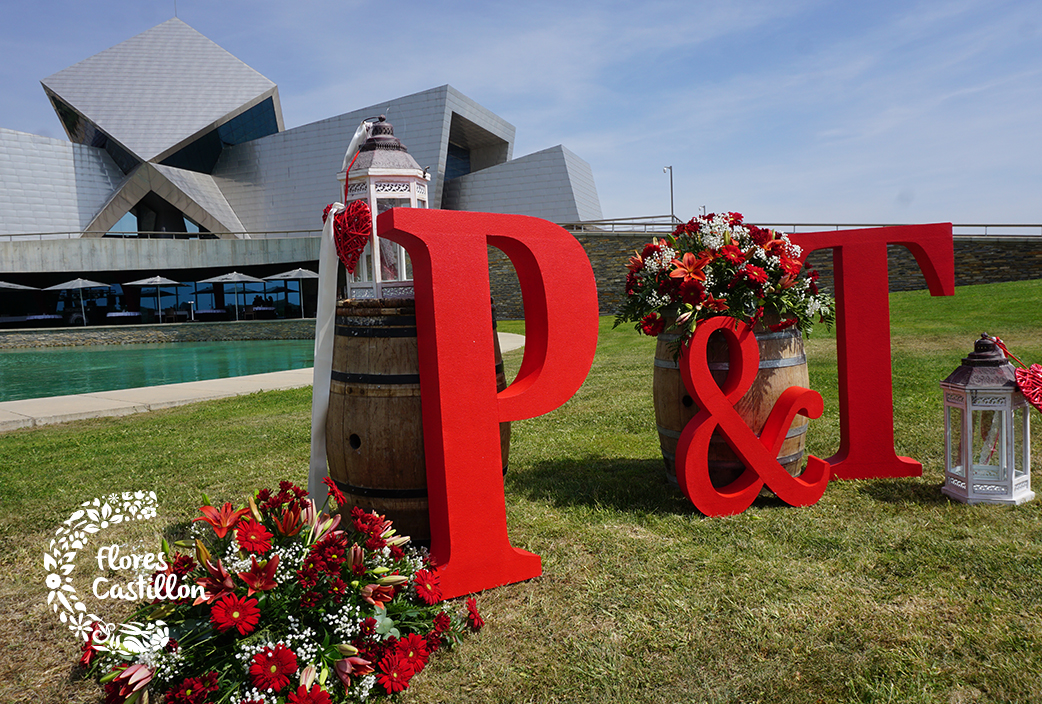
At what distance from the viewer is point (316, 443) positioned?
3697 mm

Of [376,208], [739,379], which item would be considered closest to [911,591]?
[739,379]

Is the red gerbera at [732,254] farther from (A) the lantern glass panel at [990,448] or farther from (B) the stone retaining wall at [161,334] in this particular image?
(B) the stone retaining wall at [161,334]

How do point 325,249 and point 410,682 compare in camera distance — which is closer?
point 410,682

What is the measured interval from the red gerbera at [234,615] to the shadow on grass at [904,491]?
367 centimetres

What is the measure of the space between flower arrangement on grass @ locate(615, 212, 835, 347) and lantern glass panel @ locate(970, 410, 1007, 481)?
111cm

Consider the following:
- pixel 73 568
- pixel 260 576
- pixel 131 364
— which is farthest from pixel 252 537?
Result: pixel 131 364

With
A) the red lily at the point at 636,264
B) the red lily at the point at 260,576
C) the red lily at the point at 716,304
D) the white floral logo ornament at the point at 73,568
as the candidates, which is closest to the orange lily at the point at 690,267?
the red lily at the point at 716,304

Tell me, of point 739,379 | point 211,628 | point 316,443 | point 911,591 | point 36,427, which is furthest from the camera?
point 36,427

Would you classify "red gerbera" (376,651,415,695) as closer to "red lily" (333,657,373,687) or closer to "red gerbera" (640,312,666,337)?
"red lily" (333,657,373,687)

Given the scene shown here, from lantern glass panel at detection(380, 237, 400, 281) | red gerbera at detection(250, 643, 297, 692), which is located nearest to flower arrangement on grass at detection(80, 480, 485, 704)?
red gerbera at detection(250, 643, 297, 692)

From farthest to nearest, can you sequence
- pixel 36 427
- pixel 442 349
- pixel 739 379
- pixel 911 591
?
pixel 36 427 < pixel 739 379 < pixel 442 349 < pixel 911 591

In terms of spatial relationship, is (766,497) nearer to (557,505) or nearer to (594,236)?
(557,505)

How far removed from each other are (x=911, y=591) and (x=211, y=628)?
2885mm

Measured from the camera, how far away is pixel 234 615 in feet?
7.39
